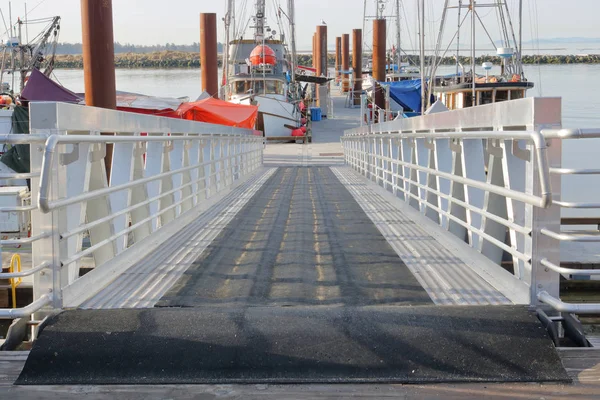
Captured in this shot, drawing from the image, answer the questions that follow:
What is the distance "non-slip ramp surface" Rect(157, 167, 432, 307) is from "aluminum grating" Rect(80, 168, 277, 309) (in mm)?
98

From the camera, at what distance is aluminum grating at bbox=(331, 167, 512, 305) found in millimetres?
4512

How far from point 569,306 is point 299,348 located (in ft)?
4.50


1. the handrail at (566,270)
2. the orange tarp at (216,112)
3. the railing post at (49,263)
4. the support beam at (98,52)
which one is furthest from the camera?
the orange tarp at (216,112)

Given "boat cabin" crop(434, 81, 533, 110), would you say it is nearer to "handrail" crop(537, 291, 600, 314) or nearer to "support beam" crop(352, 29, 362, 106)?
"handrail" crop(537, 291, 600, 314)

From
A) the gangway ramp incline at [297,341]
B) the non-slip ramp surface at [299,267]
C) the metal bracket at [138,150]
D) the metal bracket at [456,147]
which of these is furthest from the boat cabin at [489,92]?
the gangway ramp incline at [297,341]

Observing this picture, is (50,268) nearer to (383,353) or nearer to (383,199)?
(383,353)

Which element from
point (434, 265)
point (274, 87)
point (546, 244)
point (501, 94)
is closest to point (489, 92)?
point (501, 94)

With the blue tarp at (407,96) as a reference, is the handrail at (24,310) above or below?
below

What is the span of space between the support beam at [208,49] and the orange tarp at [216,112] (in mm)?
7627

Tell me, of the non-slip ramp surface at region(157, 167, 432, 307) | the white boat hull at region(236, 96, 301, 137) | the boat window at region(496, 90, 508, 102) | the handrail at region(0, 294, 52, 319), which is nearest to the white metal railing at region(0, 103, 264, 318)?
the handrail at region(0, 294, 52, 319)

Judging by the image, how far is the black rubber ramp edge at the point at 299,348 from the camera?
11.5 ft

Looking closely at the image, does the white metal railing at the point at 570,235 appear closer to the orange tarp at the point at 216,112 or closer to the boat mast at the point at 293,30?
the orange tarp at the point at 216,112

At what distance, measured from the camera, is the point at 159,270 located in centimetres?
553

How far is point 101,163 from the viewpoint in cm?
561
